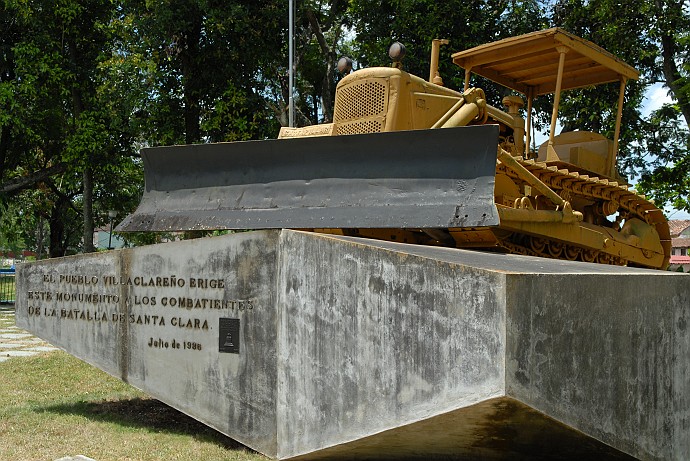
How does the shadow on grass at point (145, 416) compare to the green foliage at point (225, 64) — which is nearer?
the shadow on grass at point (145, 416)

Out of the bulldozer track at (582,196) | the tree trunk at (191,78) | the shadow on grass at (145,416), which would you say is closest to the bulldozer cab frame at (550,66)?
Answer: the bulldozer track at (582,196)

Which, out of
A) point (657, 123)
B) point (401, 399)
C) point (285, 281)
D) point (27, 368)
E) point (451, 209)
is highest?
point (657, 123)

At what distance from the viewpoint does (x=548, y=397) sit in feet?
11.9

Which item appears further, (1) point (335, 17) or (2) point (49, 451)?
(1) point (335, 17)

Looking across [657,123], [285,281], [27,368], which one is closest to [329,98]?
[657,123]

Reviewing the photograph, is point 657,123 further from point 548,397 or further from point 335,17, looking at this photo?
point 548,397

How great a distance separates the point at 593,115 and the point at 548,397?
47.6 ft

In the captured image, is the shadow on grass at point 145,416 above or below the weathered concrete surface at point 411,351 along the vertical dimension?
A: below

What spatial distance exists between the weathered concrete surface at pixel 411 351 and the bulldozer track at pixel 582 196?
334 cm

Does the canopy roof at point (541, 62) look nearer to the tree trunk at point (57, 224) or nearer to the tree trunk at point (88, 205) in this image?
the tree trunk at point (88, 205)

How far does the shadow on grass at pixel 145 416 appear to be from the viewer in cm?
541

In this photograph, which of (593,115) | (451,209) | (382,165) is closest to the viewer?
(451,209)

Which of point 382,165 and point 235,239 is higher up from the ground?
point 382,165

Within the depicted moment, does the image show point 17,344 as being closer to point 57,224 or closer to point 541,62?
point 541,62
